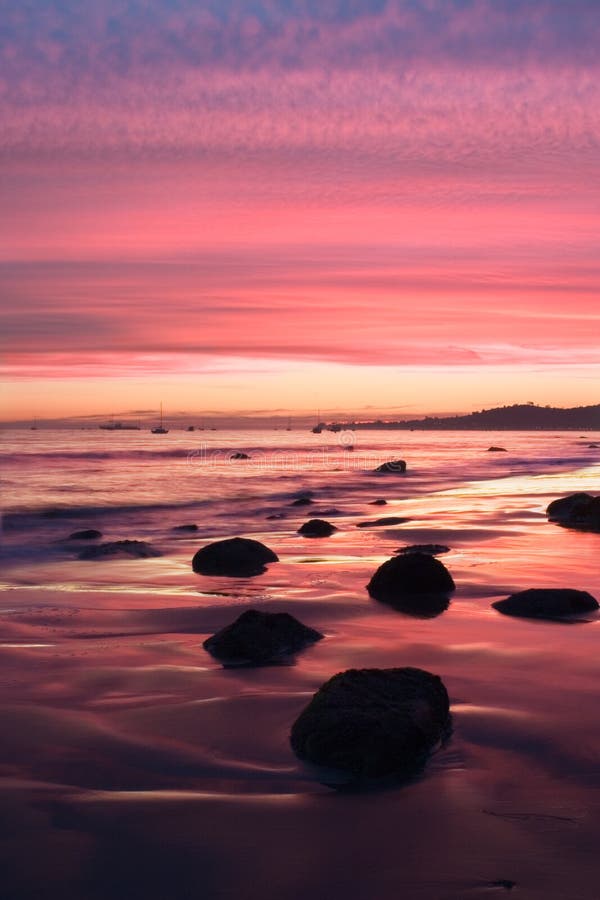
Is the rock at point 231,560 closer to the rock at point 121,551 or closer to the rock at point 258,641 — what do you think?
the rock at point 121,551

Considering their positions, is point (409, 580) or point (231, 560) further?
point (231, 560)

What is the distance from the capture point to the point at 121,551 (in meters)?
16.0

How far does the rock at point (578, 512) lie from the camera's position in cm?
2053

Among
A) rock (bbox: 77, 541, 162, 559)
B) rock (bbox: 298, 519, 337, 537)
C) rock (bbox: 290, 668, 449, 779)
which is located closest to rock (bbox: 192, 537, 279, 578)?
rock (bbox: 77, 541, 162, 559)

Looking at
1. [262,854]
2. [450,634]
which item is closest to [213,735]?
[262,854]

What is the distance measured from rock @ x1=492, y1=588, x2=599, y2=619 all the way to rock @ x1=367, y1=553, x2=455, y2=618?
114 cm

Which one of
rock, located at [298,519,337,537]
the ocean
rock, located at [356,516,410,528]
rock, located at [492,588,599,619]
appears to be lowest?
rock, located at [356,516,410,528]

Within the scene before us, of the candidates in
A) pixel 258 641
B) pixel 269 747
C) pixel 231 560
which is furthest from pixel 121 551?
pixel 269 747

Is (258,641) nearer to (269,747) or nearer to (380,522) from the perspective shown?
(269,747)

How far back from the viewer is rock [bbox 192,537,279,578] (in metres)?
13.4

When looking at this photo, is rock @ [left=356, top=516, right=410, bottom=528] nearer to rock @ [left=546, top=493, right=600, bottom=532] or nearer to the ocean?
rock @ [left=546, top=493, right=600, bottom=532]

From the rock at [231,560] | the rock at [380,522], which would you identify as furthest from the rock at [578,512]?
the rock at [231,560]

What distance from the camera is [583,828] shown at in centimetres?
452

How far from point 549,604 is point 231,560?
5.34m
